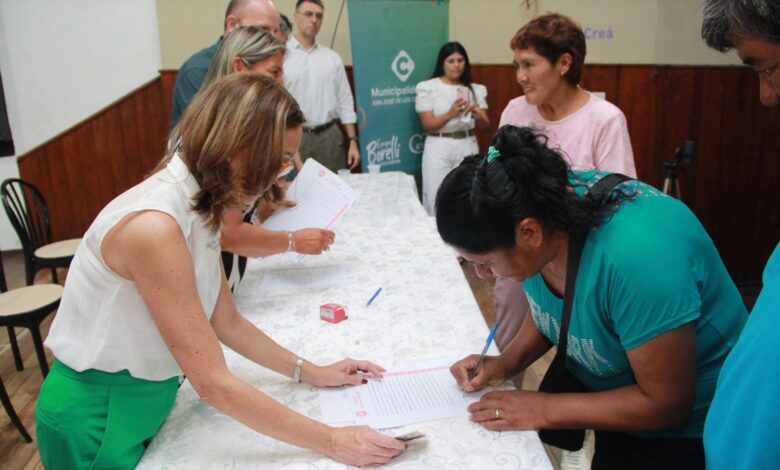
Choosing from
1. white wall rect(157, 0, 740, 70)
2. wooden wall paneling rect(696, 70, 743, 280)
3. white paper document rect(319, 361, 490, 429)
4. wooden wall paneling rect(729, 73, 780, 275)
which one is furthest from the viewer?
white wall rect(157, 0, 740, 70)

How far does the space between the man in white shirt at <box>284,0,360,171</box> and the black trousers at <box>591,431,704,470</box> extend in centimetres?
316

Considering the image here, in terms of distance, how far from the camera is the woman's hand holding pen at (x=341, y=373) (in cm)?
123

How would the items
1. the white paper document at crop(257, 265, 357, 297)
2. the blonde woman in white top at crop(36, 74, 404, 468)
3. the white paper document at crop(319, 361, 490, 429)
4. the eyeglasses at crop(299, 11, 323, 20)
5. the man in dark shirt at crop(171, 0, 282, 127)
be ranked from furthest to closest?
the eyeglasses at crop(299, 11, 323, 20), the man in dark shirt at crop(171, 0, 282, 127), the white paper document at crop(257, 265, 357, 297), the white paper document at crop(319, 361, 490, 429), the blonde woman in white top at crop(36, 74, 404, 468)

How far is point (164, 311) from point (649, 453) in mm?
957

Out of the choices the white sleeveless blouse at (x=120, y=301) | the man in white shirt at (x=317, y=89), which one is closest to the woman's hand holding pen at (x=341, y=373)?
the white sleeveless blouse at (x=120, y=301)

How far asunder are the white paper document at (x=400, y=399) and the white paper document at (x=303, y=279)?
57cm

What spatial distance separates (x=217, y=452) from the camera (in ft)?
3.39

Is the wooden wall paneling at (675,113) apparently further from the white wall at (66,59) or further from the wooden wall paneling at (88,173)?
the wooden wall paneling at (88,173)

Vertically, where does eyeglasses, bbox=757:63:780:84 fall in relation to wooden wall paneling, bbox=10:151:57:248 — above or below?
above

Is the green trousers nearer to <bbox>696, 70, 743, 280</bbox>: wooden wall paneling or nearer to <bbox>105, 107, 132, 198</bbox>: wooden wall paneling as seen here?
<bbox>105, 107, 132, 198</bbox>: wooden wall paneling

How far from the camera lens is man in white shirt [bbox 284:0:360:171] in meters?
4.04

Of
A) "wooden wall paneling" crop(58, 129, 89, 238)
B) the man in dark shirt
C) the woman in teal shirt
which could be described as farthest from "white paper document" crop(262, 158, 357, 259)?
"wooden wall paneling" crop(58, 129, 89, 238)

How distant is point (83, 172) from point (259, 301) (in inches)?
144

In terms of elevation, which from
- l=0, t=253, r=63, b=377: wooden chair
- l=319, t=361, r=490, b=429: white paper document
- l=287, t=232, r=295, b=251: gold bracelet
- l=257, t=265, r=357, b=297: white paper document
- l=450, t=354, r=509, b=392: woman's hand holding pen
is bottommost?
l=0, t=253, r=63, b=377: wooden chair
